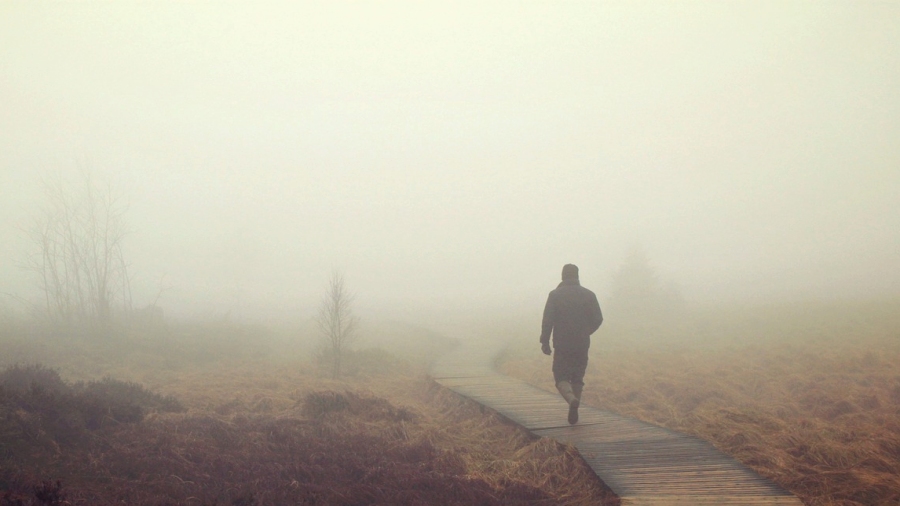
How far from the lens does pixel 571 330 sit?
8.28 m

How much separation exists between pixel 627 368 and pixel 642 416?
6.19 metres

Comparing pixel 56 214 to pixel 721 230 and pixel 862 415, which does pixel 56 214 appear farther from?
pixel 721 230

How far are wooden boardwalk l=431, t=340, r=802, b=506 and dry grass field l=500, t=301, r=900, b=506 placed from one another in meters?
0.41

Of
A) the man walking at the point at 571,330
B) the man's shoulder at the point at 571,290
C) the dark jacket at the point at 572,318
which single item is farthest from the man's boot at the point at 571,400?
the man's shoulder at the point at 571,290

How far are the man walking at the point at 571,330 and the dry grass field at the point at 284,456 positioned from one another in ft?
4.52

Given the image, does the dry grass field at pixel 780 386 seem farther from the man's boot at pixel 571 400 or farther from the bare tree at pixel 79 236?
the bare tree at pixel 79 236

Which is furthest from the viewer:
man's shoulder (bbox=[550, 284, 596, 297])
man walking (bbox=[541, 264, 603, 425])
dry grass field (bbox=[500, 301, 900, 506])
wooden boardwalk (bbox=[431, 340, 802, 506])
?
man's shoulder (bbox=[550, 284, 596, 297])

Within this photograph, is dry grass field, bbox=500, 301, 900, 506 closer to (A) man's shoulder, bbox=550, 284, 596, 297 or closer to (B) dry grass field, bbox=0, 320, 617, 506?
(B) dry grass field, bbox=0, 320, 617, 506

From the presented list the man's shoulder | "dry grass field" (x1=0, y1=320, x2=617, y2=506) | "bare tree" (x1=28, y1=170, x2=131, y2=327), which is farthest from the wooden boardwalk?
"bare tree" (x1=28, y1=170, x2=131, y2=327)

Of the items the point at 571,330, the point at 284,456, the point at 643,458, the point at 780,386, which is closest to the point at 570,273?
the point at 571,330

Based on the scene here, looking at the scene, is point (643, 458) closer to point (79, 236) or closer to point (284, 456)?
point (284, 456)

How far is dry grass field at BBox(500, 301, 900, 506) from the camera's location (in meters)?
5.67

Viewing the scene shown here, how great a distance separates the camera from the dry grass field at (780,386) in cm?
567

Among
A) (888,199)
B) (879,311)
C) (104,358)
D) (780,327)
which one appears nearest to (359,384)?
(104,358)
